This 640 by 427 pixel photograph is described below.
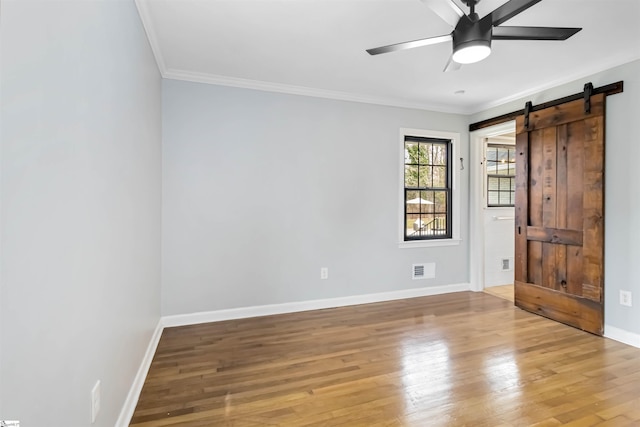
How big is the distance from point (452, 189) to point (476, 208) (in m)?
0.43

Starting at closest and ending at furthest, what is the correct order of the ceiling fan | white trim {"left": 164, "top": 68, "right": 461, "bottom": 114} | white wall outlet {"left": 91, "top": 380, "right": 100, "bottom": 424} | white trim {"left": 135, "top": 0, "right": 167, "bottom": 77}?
1. white wall outlet {"left": 91, "top": 380, "right": 100, "bottom": 424}
2. the ceiling fan
3. white trim {"left": 135, "top": 0, "right": 167, "bottom": 77}
4. white trim {"left": 164, "top": 68, "right": 461, "bottom": 114}

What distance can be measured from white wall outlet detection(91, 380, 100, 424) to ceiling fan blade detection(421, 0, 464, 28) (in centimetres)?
240

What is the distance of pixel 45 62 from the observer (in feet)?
3.13

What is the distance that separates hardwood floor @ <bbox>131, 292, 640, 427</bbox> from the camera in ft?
6.31

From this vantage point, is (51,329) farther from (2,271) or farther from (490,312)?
(490,312)

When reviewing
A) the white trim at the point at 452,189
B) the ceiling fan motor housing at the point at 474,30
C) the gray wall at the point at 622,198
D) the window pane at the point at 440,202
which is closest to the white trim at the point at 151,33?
the ceiling fan motor housing at the point at 474,30

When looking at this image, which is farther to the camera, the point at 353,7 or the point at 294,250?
the point at 294,250

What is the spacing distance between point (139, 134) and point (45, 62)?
4.45ft

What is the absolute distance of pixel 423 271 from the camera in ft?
14.7

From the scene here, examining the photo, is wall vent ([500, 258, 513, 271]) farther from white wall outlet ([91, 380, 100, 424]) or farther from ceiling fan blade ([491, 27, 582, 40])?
white wall outlet ([91, 380, 100, 424])

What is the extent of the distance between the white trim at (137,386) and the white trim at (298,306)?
0.44 metres

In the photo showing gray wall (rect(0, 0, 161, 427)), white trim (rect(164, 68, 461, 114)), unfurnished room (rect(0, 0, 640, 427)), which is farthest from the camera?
white trim (rect(164, 68, 461, 114))

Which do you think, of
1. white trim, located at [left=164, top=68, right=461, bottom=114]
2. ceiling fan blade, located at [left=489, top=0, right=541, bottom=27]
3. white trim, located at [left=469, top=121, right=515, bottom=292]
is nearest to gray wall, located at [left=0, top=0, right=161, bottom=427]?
white trim, located at [left=164, top=68, right=461, bottom=114]

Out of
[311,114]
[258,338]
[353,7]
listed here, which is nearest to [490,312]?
[258,338]
